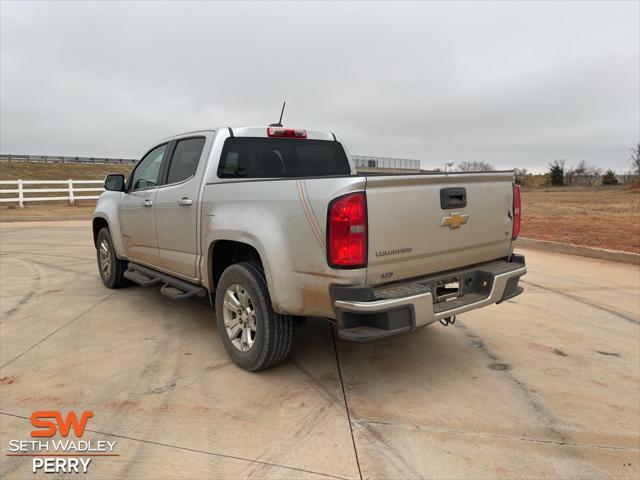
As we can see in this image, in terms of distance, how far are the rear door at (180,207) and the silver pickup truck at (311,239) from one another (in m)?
0.02

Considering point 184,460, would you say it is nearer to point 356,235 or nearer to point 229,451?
point 229,451

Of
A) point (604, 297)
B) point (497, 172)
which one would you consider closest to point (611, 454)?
point (497, 172)

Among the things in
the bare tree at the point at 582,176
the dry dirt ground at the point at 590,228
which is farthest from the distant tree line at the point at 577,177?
the dry dirt ground at the point at 590,228

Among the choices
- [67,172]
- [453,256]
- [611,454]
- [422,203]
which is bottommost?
[611,454]

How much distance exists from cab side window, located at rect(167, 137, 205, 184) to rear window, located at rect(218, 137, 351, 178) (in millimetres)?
346

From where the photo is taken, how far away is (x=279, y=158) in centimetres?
457

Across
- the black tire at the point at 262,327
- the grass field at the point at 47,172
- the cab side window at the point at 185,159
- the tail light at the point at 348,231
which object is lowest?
the black tire at the point at 262,327

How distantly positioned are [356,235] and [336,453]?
126cm

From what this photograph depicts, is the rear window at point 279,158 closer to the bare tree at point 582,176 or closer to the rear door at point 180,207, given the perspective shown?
the rear door at point 180,207

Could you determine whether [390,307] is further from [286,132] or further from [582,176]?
[582,176]

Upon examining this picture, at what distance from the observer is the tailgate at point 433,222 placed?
9.58ft

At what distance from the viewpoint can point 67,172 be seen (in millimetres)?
48500

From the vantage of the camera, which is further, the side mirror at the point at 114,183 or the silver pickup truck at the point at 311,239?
the side mirror at the point at 114,183

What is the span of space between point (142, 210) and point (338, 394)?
3.08 m
